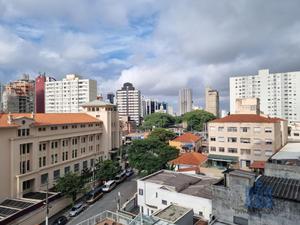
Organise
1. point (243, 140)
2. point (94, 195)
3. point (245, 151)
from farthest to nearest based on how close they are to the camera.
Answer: point (243, 140) < point (245, 151) < point (94, 195)

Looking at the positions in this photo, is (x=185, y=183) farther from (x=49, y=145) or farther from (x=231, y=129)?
(x=231, y=129)

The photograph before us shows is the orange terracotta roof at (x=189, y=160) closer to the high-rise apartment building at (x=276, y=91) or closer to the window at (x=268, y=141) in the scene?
the window at (x=268, y=141)

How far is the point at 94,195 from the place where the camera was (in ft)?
137

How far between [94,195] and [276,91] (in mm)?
108883

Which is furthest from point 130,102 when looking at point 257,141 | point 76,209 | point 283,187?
point 283,187

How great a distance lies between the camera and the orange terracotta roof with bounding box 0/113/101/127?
3703 cm

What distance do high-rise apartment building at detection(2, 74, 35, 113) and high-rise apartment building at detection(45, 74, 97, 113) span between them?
358 inches

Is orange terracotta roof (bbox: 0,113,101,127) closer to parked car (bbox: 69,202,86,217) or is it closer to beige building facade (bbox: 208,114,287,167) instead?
parked car (bbox: 69,202,86,217)

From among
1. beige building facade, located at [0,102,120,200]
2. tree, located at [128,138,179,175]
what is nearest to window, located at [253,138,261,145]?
tree, located at [128,138,179,175]

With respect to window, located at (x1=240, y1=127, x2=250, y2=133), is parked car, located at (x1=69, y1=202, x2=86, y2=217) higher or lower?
lower

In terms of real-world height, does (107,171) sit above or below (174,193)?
below

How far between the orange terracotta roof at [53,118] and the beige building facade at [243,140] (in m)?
27.6

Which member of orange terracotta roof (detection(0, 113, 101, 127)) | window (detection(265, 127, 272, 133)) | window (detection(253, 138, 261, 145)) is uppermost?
orange terracotta roof (detection(0, 113, 101, 127))

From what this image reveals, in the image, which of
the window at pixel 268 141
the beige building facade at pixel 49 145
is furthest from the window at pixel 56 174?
the window at pixel 268 141
